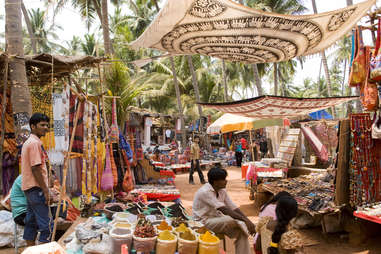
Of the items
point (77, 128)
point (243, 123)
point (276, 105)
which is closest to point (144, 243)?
point (77, 128)

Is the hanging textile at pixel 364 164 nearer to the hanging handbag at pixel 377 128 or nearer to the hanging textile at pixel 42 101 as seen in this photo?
the hanging handbag at pixel 377 128

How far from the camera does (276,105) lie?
19.0 feet

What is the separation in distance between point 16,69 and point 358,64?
5053 mm

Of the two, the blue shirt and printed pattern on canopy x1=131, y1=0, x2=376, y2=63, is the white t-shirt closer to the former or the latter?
the blue shirt

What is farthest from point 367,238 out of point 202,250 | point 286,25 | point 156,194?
point 156,194

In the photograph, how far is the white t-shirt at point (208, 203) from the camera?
123 inches

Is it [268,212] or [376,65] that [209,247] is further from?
[376,65]

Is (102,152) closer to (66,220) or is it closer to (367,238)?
(66,220)

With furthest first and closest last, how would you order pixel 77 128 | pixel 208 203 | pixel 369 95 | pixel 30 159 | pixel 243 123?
pixel 243 123
pixel 77 128
pixel 369 95
pixel 208 203
pixel 30 159

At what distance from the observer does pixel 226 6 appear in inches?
150

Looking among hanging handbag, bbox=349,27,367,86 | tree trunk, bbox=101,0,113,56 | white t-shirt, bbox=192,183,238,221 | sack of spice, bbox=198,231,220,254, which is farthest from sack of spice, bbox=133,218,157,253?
tree trunk, bbox=101,0,113,56

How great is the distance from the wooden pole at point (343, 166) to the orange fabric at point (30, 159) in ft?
13.4

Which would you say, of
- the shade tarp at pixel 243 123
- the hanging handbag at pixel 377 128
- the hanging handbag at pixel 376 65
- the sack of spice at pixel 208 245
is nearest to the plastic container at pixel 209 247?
the sack of spice at pixel 208 245

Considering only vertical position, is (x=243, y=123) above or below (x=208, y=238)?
above
